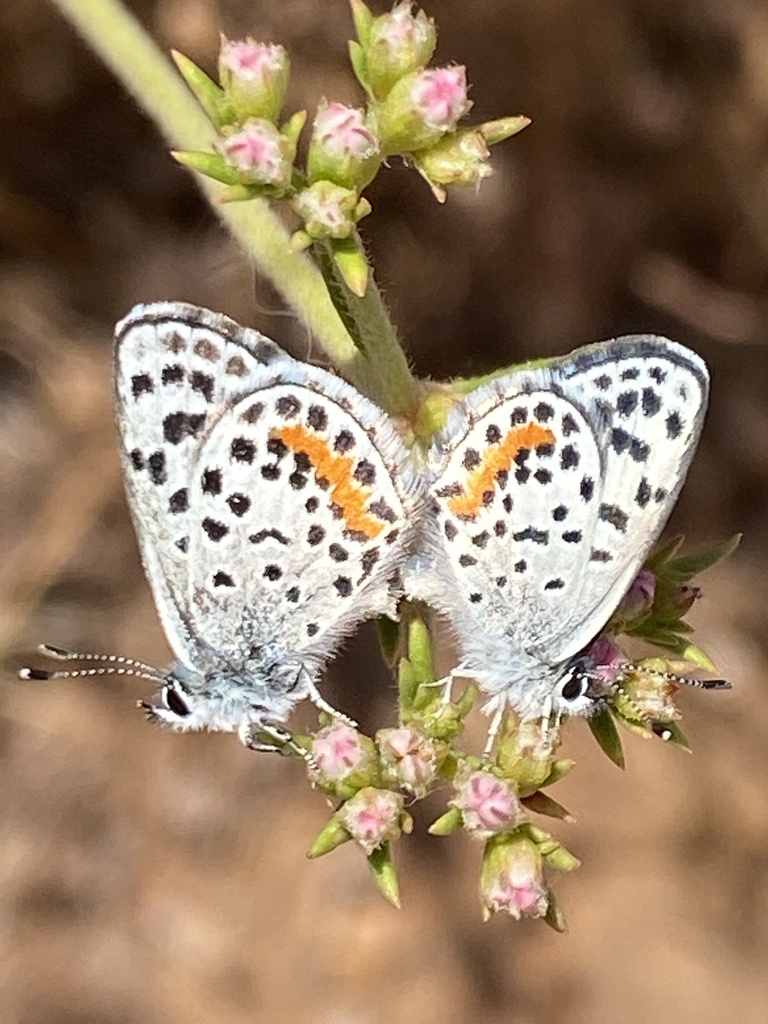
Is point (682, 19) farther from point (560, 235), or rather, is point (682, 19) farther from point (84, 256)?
point (84, 256)

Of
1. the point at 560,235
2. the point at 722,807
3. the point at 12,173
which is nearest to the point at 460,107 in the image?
the point at 560,235

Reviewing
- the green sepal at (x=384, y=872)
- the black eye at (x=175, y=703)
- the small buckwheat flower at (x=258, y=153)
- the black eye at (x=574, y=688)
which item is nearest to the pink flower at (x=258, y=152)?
the small buckwheat flower at (x=258, y=153)

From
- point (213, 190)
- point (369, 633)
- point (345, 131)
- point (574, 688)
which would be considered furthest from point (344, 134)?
point (369, 633)

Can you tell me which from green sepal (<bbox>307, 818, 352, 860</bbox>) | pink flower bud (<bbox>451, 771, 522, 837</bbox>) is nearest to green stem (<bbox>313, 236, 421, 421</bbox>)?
pink flower bud (<bbox>451, 771, 522, 837</bbox>)

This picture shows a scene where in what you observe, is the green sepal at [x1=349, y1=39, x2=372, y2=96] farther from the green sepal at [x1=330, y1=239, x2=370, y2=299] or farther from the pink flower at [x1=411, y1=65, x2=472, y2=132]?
the green sepal at [x1=330, y1=239, x2=370, y2=299]

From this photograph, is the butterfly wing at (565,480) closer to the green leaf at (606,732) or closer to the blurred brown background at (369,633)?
the green leaf at (606,732)
